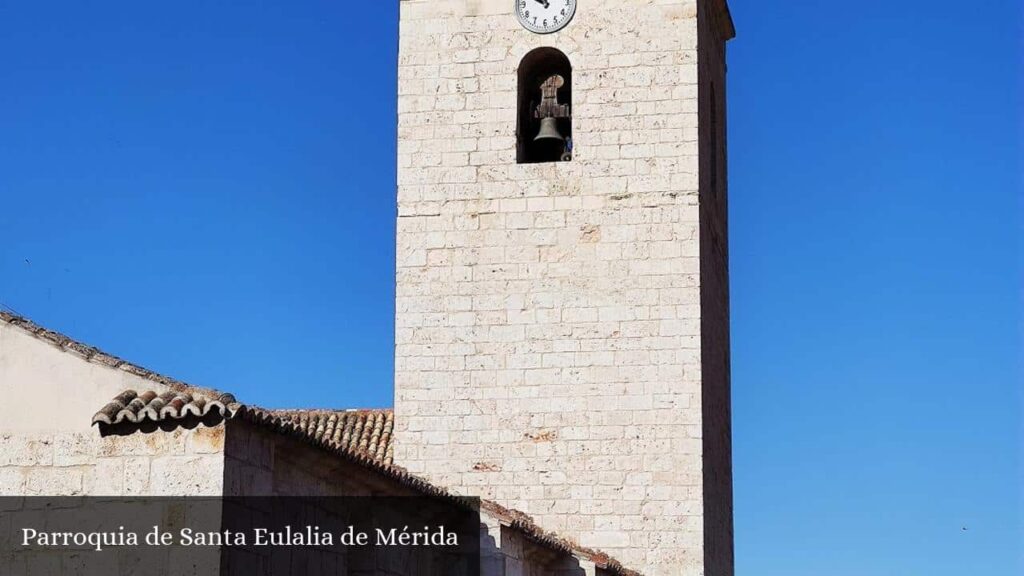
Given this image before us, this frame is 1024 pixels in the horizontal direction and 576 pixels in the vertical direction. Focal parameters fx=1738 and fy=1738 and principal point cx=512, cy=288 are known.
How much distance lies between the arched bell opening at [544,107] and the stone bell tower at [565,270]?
0.02 metres

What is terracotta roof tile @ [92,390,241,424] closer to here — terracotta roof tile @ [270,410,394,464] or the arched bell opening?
terracotta roof tile @ [270,410,394,464]

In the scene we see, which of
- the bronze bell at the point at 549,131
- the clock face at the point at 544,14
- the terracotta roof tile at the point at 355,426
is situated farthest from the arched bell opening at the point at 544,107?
the terracotta roof tile at the point at 355,426

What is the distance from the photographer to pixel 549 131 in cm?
1848

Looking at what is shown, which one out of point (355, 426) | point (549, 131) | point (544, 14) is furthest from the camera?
point (355, 426)

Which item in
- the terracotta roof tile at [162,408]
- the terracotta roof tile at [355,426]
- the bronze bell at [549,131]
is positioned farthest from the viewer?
the bronze bell at [549,131]

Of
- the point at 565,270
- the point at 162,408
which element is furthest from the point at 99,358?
the point at 565,270

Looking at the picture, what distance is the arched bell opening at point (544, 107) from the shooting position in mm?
18625

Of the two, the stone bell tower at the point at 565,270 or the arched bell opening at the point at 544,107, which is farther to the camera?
the arched bell opening at the point at 544,107

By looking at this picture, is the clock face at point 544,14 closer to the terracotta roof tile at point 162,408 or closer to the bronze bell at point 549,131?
the bronze bell at point 549,131

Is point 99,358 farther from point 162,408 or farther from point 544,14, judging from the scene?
point 544,14

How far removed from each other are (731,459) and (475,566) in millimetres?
6986

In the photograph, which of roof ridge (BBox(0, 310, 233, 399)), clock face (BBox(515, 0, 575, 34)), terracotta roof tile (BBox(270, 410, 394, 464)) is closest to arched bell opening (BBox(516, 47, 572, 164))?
clock face (BBox(515, 0, 575, 34))

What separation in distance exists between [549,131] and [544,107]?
403 mm

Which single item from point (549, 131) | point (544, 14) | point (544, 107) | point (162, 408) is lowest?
point (162, 408)
